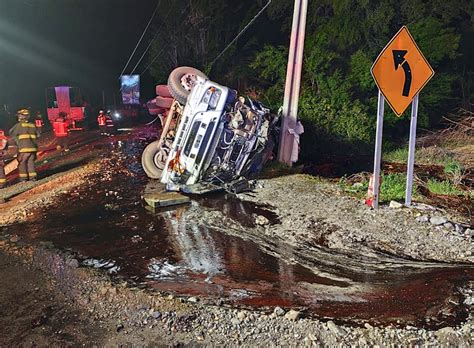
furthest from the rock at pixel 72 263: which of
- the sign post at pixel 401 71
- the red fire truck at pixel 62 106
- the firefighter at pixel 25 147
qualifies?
the red fire truck at pixel 62 106

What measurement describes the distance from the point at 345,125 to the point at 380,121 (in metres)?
6.25

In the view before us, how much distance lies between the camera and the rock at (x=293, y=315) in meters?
3.81

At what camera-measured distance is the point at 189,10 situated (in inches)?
887

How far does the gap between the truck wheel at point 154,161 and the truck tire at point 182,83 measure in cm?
124

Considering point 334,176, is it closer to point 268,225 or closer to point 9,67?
point 268,225

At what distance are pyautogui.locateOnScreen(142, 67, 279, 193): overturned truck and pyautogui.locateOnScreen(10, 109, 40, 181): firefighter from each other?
124 inches

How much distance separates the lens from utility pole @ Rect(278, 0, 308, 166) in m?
10.0

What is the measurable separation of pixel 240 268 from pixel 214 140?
346 cm

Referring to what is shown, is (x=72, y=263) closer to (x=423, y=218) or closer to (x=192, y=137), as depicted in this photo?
(x=192, y=137)

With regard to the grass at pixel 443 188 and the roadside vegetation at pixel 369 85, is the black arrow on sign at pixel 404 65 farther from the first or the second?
the grass at pixel 443 188

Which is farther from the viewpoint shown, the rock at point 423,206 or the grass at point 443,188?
the grass at point 443,188

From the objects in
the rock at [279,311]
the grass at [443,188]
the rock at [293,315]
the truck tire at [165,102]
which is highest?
the truck tire at [165,102]

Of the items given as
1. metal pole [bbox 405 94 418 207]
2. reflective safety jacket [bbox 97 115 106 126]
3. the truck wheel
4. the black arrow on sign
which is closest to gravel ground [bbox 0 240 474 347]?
metal pole [bbox 405 94 418 207]

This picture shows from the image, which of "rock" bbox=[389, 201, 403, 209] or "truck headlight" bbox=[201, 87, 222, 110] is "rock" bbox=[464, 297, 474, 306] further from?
"truck headlight" bbox=[201, 87, 222, 110]
